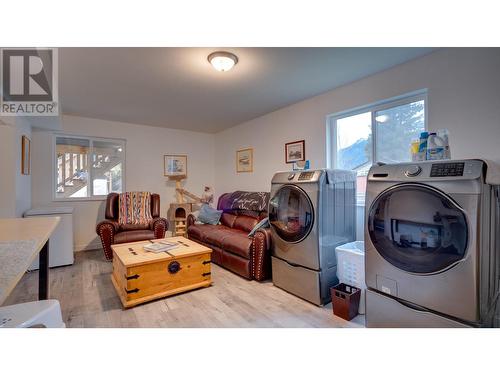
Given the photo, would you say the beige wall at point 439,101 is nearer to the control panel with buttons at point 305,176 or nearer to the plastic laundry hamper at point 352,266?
the plastic laundry hamper at point 352,266

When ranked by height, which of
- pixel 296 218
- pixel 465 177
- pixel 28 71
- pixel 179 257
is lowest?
pixel 179 257

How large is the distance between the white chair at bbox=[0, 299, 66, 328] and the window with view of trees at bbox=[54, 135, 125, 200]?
11.6 ft

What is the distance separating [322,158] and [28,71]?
3194 millimetres

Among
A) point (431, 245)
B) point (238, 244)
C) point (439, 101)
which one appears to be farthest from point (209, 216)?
point (439, 101)

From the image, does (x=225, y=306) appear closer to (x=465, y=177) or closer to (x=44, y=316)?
(x=44, y=316)

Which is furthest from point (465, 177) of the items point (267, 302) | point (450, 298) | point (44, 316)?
point (44, 316)

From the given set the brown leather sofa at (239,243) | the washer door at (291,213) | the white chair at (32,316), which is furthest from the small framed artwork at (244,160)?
the white chair at (32,316)

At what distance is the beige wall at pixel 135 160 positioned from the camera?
3.83 m

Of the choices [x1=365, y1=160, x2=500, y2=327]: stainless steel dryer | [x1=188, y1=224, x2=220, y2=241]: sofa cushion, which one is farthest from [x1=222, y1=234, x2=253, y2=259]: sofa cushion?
[x1=365, y1=160, x2=500, y2=327]: stainless steel dryer

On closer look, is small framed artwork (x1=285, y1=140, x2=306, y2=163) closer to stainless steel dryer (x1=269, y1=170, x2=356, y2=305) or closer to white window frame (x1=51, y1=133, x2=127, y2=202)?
stainless steel dryer (x1=269, y1=170, x2=356, y2=305)

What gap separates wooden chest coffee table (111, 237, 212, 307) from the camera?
2.19 meters

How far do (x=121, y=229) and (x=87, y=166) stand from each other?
58.5 inches

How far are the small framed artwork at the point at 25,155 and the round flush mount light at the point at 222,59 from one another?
116 inches
